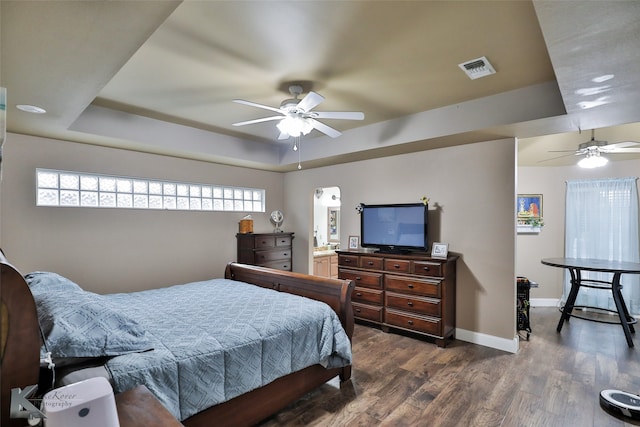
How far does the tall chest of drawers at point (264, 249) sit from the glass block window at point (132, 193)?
2.11 ft

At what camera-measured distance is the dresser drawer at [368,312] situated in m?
3.97

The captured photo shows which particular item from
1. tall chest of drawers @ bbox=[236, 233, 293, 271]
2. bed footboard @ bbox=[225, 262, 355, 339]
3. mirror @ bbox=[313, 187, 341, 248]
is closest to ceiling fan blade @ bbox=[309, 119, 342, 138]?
bed footboard @ bbox=[225, 262, 355, 339]

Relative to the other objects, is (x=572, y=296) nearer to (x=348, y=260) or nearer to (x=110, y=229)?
(x=348, y=260)

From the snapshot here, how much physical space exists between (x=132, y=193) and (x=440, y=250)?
402 centimetres

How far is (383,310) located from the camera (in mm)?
3945

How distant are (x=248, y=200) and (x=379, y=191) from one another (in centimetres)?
232

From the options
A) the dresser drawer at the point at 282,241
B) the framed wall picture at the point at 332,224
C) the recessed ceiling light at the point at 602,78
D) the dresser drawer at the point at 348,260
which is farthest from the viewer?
the framed wall picture at the point at 332,224

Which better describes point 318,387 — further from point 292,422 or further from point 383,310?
point 383,310

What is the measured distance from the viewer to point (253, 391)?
2020 millimetres

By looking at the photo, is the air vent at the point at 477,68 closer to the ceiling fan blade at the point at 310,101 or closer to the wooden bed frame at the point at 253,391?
the ceiling fan blade at the point at 310,101

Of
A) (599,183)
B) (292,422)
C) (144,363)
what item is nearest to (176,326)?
(144,363)

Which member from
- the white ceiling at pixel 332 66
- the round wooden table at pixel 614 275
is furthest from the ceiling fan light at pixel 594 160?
the round wooden table at pixel 614 275

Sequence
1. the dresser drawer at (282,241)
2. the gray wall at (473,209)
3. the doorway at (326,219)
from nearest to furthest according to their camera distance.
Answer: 1. the gray wall at (473,209)
2. the dresser drawer at (282,241)
3. the doorway at (326,219)

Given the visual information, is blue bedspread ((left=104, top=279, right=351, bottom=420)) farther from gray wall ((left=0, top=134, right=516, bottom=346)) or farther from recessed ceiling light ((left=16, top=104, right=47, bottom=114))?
recessed ceiling light ((left=16, top=104, right=47, bottom=114))
